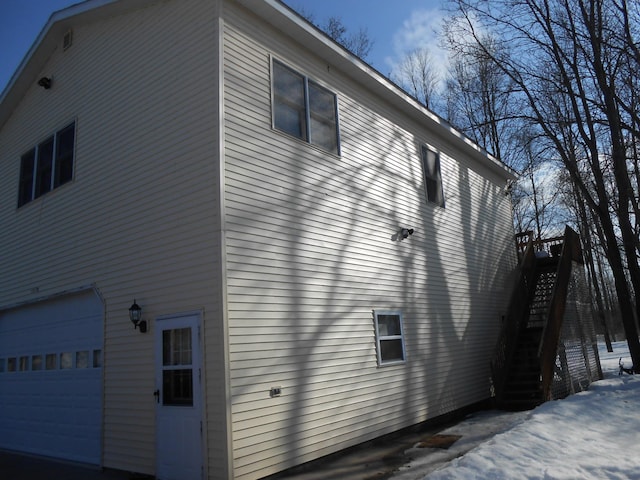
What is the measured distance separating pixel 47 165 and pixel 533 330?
39.0 ft

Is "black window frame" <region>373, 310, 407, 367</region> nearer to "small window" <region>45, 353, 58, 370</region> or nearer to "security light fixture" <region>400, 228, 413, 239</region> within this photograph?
"security light fixture" <region>400, 228, 413, 239</region>

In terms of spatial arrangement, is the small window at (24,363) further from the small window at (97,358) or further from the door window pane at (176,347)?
the door window pane at (176,347)

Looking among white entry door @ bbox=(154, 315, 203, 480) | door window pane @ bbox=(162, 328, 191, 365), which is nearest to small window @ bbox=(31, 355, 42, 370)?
white entry door @ bbox=(154, 315, 203, 480)

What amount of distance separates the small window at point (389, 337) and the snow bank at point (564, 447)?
228cm

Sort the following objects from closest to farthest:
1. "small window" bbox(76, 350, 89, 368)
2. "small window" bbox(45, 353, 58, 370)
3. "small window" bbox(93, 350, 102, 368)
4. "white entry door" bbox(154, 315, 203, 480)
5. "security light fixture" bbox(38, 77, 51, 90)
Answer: "white entry door" bbox(154, 315, 203, 480) < "small window" bbox(93, 350, 102, 368) < "small window" bbox(76, 350, 89, 368) < "small window" bbox(45, 353, 58, 370) < "security light fixture" bbox(38, 77, 51, 90)

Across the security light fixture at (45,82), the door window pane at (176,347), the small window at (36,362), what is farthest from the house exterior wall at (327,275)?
the small window at (36,362)

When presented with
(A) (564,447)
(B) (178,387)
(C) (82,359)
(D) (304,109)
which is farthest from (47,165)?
(A) (564,447)

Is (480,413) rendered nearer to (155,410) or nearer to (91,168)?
(155,410)

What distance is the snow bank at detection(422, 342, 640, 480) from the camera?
5605mm

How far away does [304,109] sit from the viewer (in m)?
8.33

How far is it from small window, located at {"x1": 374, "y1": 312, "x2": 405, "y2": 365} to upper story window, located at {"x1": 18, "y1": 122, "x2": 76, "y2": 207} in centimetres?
630

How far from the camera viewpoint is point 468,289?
12289 mm

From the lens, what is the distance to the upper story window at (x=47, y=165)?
31.4ft

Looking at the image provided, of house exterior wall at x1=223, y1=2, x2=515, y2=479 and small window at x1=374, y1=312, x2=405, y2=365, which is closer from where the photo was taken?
house exterior wall at x1=223, y1=2, x2=515, y2=479
